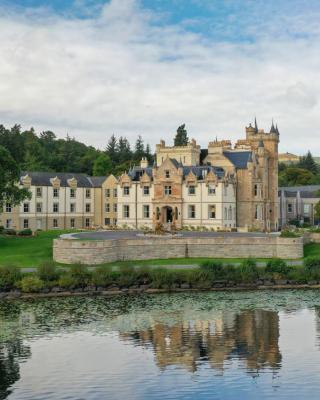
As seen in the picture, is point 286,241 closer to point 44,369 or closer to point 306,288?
point 306,288

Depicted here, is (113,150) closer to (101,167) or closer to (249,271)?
(101,167)

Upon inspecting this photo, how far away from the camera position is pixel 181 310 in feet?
134

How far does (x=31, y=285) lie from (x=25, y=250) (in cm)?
1186

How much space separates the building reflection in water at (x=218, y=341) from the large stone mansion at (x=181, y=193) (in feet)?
121

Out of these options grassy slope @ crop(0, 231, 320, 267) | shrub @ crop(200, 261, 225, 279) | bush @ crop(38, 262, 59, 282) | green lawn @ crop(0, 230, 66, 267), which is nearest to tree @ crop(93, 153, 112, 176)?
green lawn @ crop(0, 230, 66, 267)

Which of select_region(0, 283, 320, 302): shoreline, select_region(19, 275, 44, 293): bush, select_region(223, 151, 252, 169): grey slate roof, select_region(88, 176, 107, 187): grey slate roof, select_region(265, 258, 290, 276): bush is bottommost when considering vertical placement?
select_region(0, 283, 320, 302): shoreline

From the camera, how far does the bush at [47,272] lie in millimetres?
47375

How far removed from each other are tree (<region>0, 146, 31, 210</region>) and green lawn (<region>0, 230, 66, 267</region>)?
400cm

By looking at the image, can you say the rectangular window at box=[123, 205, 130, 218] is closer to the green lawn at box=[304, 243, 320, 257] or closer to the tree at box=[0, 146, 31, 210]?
the tree at box=[0, 146, 31, 210]

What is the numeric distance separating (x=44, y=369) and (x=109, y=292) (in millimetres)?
18483

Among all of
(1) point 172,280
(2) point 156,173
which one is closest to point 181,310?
(1) point 172,280

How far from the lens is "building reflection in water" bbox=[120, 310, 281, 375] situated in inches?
1176

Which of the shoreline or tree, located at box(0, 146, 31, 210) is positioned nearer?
the shoreline

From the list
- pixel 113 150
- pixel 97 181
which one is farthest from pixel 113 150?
pixel 97 181
